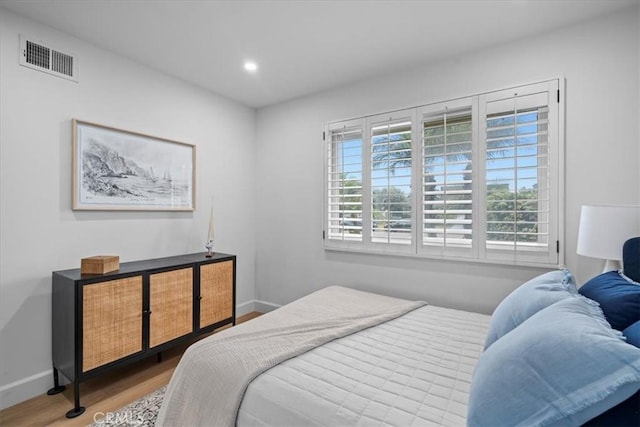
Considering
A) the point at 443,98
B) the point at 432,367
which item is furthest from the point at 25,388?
the point at 443,98

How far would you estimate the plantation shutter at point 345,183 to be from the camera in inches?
125

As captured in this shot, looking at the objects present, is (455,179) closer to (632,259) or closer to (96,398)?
(632,259)

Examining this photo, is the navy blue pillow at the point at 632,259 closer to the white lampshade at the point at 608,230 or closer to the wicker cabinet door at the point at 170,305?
the white lampshade at the point at 608,230

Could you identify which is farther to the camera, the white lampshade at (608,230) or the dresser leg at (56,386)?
the dresser leg at (56,386)

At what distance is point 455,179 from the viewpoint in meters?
2.61

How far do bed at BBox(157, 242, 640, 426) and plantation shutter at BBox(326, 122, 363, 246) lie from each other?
4.06 ft

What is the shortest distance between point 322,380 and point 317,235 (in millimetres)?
2201

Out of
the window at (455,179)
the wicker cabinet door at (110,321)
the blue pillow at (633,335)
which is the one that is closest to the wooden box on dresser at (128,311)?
the wicker cabinet door at (110,321)

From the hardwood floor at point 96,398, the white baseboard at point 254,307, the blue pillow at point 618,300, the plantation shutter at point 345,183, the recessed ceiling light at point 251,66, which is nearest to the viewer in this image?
the blue pillow at point 618,300

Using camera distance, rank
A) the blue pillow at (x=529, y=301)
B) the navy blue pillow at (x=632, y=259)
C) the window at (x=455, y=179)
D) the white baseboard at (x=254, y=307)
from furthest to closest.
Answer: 1. the white baseboard at (x=254, y=307)
2. the window at (x=455, y=179)
3. the navy blue pillow at (x=632, y=259)
4. the blue pillow at (x=529, y=301)

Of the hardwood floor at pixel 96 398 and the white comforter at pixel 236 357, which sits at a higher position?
the white comforter at pixel 236 357

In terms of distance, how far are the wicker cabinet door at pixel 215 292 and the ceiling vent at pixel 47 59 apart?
6.07ft

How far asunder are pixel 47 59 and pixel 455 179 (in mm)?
3256

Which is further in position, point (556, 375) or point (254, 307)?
point (254, 307)
